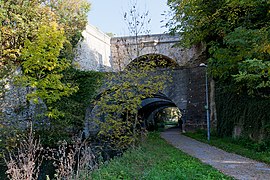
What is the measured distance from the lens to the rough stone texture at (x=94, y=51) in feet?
56.7

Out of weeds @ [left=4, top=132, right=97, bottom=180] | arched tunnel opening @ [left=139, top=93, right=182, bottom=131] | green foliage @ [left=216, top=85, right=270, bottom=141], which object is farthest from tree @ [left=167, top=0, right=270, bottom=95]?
arched tunnel opening @ [left=139, top=93, right=182, bottom=131]

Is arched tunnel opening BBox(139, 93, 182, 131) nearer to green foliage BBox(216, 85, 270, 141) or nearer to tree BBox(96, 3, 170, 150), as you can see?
green foliage BBox(216, 85, 270, 141)

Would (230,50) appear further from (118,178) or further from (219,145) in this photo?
(118,178)

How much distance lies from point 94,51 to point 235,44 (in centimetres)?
1271

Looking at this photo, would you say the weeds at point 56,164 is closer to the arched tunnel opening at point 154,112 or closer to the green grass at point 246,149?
the green grass at point 246,149

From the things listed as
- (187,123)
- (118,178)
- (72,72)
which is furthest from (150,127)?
(118,178)

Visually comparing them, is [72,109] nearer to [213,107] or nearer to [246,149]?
[213,107]

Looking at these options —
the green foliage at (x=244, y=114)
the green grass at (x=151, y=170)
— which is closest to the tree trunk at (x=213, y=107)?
the green foliage at (x=244, y=114)

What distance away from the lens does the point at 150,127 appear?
969 inches

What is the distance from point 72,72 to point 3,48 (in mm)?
3966

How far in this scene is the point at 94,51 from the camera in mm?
18922

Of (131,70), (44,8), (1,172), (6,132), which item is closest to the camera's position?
(1,172)

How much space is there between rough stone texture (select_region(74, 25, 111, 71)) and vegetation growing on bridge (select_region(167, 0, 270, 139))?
581cm

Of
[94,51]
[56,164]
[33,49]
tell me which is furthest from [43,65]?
[94,51]
